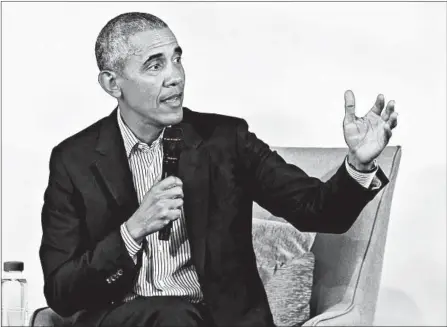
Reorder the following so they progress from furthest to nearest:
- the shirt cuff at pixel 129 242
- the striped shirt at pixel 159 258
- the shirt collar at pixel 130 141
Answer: the shirt collar at pixel 130 141
the striped shirt at pixel 159 258
the shirt cuff at pixel 129 242

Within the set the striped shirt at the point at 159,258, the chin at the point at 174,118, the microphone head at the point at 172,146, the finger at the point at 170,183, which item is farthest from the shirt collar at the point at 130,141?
the finger at the point at 170,183

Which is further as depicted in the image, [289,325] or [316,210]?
[289,325]

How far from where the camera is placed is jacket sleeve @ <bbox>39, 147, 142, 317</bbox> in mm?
2234

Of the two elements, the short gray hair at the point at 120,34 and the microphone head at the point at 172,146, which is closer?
the microphone head at the point at 172,146

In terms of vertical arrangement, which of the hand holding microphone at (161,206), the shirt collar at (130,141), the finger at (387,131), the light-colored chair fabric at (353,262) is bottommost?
the light-colored chair fabric at (353,262)

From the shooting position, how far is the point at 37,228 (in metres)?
3.42

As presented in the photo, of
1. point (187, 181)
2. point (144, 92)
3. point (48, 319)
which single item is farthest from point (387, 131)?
point (48, 319)

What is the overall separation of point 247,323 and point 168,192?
0.45m

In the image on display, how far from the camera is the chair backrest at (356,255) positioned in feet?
7.89

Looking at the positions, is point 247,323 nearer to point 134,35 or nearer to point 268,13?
point 134,35

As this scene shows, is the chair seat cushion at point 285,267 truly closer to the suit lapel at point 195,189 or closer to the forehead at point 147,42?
the suit lapel at point 195,189

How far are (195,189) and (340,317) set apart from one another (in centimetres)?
50

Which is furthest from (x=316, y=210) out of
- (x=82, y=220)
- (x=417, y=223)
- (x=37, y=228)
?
(x=37, y=228)

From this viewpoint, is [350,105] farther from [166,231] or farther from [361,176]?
[166,231]
